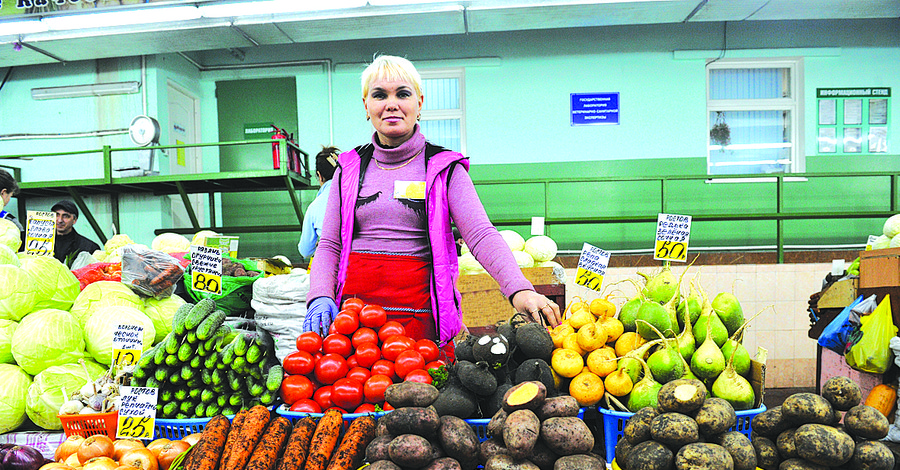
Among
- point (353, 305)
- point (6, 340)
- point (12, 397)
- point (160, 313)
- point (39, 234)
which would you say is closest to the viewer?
point (353, 305)

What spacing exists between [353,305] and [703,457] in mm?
1116

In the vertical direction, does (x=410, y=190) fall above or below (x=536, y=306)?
above

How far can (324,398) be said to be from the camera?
1.57 meters

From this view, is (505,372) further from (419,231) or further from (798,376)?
(798,376)

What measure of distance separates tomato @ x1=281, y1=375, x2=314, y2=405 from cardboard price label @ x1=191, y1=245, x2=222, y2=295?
0.85 metres

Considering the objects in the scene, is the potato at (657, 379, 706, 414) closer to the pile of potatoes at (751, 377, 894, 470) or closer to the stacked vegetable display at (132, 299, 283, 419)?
the pile of potatoes at (751, 377, 894, 470)

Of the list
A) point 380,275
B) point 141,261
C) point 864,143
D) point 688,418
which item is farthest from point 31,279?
point 864,143

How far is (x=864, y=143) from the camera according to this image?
7.03m

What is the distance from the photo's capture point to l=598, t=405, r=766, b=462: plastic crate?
140 centimetres

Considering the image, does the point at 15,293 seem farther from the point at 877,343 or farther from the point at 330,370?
the point at 877,343

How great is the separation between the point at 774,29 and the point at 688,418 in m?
7.67

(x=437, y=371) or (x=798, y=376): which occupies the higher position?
(x=437, y=371)

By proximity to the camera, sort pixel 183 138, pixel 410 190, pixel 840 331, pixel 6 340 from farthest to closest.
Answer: pixel 183 138
pixel 840 331
pixel 6 340
pixel 410 190

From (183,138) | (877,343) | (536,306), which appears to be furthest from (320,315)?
(183,138)
